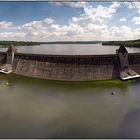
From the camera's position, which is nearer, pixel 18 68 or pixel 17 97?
pixel 17 97

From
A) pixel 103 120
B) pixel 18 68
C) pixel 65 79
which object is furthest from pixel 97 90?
pixel 18 68

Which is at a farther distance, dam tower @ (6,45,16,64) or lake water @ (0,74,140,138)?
dam tower @ (6,45,16,64)

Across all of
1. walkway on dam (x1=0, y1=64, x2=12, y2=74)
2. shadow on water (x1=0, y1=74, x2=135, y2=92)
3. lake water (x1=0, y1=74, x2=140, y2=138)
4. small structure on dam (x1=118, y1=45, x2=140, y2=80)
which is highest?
small structure on dam (x1=118, y1=45, x2=140, y2=80)

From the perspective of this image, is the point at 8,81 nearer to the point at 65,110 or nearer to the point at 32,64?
the point at 32,64

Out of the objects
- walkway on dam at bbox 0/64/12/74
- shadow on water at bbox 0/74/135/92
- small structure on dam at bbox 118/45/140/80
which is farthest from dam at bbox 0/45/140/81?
shadow on water at bbox 0/74/135/92

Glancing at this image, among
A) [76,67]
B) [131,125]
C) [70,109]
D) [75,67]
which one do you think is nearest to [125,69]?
[76,67]

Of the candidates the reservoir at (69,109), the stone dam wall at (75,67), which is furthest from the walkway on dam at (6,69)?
the reservoir at (69,109)

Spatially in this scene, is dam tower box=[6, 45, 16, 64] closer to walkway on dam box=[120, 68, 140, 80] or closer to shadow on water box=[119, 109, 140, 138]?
walkway on dam box=[120, 68, 140, 80]
